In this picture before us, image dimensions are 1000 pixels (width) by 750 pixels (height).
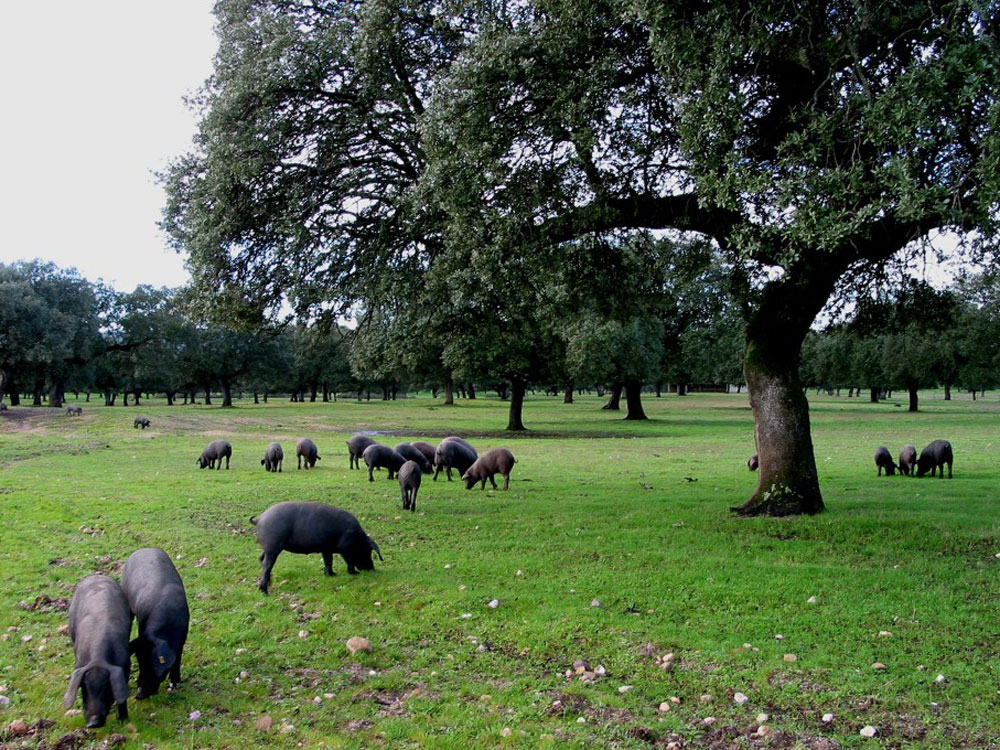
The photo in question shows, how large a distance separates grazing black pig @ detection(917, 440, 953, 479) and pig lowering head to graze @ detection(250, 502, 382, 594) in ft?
62.5

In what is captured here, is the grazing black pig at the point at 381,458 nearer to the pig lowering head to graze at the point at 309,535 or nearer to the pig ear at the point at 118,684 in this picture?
the pig lowering head to graze at the point at 309,535

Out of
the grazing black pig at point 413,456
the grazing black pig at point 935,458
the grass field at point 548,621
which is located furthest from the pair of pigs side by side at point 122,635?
the grazing black pig at point 935,458

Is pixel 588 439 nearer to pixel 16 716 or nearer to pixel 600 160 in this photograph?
pixel 600 160

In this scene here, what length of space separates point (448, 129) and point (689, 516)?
861 centimetres

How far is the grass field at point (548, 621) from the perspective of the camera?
5953 millimetres

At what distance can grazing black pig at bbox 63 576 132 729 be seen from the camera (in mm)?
5758

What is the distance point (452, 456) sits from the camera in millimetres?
20828

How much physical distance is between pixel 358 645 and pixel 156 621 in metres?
2.09

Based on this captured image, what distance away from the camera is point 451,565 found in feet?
34.8

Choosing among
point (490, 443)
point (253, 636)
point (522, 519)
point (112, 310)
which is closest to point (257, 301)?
point (522, 519)

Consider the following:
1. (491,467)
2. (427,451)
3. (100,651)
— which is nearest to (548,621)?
(100,651)

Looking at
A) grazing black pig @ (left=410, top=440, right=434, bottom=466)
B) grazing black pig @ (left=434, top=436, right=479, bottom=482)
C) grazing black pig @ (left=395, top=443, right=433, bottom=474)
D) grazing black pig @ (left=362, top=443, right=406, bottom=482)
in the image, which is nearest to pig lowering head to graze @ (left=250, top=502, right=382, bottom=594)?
grazing black pig @ (left=362, top=443, right=406, bottom=482)

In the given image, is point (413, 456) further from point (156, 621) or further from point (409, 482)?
point (156, 621)

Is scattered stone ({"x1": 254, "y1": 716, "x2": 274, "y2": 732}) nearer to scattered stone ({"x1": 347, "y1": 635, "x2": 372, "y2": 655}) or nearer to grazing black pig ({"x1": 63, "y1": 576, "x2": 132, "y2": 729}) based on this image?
grazing black pig ({"x1": 63, "y1": 576, "x2": 132, "y2": 729})
